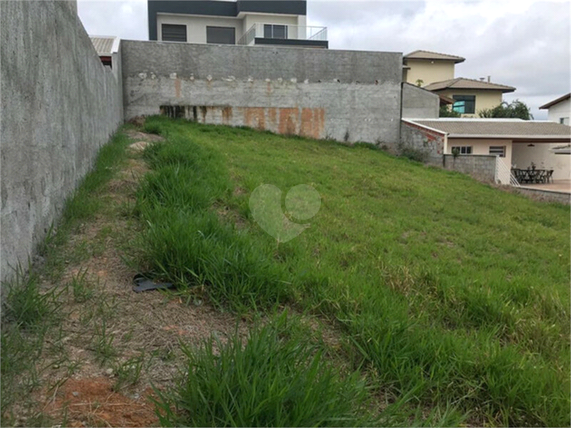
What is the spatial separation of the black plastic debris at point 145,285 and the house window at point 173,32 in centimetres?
2931

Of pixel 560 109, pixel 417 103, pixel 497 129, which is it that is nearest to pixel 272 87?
pixel 417 103

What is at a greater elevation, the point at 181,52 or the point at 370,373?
the point at 181,52

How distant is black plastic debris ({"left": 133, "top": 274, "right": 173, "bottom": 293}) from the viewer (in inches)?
115

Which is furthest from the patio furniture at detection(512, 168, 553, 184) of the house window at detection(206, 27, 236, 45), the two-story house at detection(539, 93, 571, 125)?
the house window at detection(206, 27, 236, 45)

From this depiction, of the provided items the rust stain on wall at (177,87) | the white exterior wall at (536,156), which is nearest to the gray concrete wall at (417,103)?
the white exterior wall at (536,156)

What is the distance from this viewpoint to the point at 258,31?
1051 inches

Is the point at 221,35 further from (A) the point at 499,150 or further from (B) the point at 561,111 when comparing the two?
(B) the point at 561,111

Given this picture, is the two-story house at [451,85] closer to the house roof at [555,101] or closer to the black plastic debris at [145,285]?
the house roof at [555,101]

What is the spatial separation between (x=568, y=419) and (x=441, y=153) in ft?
55.5

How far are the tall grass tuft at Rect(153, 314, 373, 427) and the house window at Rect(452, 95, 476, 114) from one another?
38.4 metres

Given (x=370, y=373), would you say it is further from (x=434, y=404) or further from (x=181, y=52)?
(x=181, y=52)

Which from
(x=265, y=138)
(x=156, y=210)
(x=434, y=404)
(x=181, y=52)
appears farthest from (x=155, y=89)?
(x=434, y=404)

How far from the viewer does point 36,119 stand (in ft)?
9.62

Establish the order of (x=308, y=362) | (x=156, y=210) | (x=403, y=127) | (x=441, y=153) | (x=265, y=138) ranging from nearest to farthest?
(x=308, y=362)
(x=156, y=210)
(x=265, y=138)
(x=441, y=153)
(x=403, y=127)
